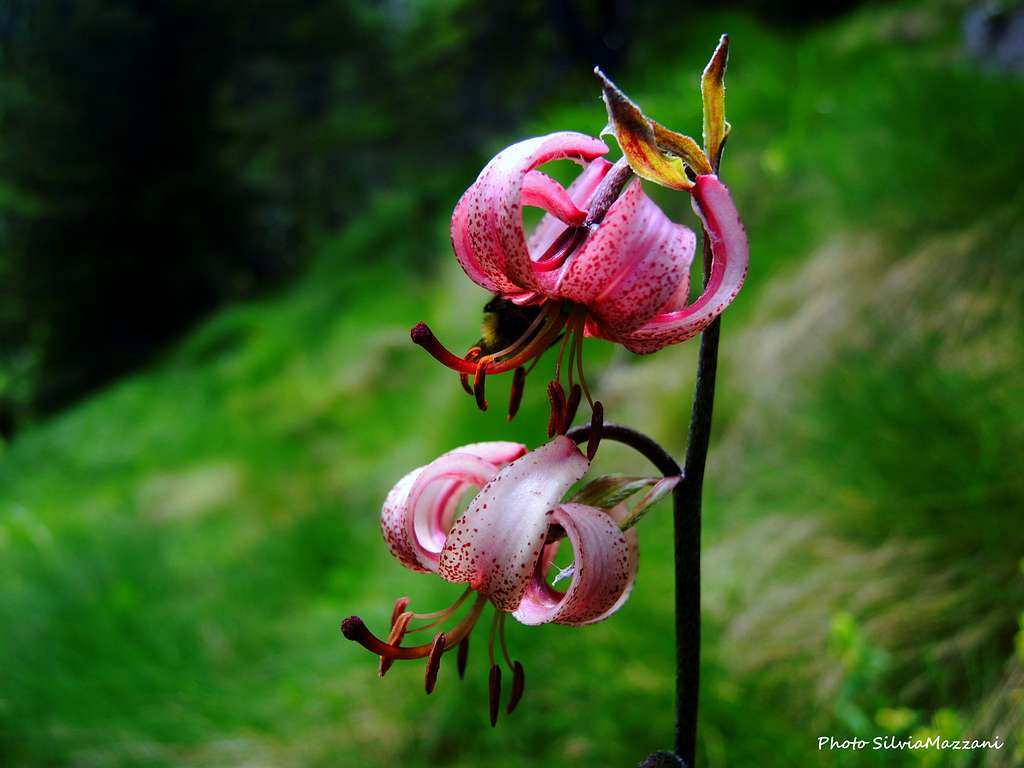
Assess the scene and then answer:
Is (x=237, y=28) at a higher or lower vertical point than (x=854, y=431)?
higher

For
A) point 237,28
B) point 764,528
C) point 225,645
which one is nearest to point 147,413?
point 237,28

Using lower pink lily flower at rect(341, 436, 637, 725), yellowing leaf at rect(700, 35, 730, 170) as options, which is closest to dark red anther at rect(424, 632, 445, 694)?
lower pink lily flower at rect(341, 436, 637, 725)

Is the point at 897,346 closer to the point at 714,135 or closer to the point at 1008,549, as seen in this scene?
the point at 1008,549

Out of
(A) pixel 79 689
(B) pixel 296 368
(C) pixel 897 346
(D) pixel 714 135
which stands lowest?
(D) pixel 714 135

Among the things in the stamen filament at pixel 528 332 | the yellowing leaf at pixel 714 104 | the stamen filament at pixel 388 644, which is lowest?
the stamen filament at pixel 388 644

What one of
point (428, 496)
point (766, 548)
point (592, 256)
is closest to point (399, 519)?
point (428, 496)

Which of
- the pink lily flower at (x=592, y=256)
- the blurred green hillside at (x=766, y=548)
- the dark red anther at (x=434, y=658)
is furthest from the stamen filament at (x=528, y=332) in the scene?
the blurred green hillside at (x=766, y=548)

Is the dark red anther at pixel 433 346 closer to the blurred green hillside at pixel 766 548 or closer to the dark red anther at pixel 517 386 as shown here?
the dark red anther at pixel 517 386
